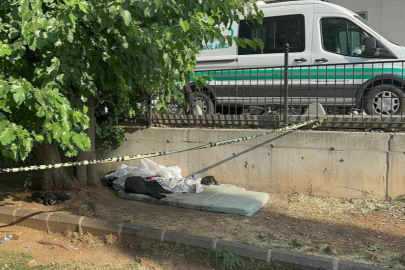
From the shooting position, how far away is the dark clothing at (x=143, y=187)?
623 cm

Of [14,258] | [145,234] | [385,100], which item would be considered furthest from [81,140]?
[385,100]

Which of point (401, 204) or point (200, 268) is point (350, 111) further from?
point (200, 268)

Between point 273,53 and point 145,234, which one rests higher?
point 273,53

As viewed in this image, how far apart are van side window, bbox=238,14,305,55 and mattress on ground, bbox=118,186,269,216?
345 centimetres

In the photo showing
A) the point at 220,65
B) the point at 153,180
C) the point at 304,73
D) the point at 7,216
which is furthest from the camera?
the point at 220,65

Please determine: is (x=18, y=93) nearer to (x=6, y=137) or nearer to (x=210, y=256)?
(x=6, y=137)

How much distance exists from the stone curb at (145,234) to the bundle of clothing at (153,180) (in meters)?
1.22

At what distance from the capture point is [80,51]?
4.83 m

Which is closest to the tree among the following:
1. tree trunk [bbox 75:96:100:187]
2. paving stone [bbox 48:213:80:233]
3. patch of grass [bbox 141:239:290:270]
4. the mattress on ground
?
tree trunk [bbox 75:96:100:187]

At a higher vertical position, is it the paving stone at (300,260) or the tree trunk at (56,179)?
the tree trunk at (56,179)

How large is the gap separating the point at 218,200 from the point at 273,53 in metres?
3.90

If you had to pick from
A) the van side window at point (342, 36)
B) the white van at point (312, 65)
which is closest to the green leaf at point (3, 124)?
the white van at point (312, 65)

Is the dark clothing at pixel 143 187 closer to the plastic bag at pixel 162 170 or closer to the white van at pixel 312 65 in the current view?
the plastic bag at pixel 162 170

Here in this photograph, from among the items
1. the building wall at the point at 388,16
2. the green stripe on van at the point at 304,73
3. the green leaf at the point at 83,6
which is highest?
the building wall at the point at 388,16
